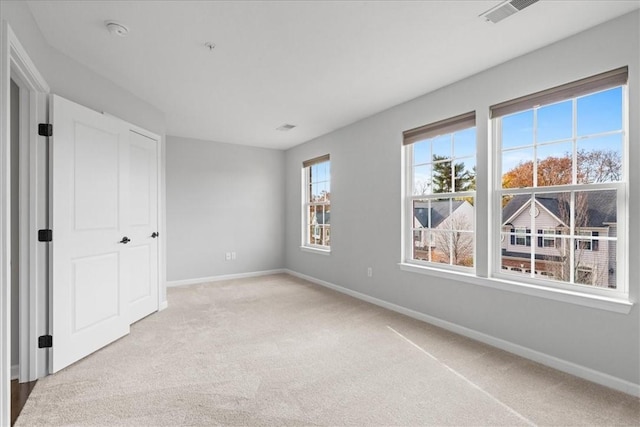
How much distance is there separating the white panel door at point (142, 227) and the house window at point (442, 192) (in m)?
3.09

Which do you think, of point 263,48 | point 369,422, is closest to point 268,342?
point 369,422

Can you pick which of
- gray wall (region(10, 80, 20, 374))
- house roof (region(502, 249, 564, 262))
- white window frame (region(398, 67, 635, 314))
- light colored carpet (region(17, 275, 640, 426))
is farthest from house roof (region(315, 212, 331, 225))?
gray wall (region(10, 80, 20, 374))

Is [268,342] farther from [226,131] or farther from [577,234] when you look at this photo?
[226,131]

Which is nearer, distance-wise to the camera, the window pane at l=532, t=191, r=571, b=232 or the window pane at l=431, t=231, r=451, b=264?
the window pane at l=532, t=191, r=571, b=232

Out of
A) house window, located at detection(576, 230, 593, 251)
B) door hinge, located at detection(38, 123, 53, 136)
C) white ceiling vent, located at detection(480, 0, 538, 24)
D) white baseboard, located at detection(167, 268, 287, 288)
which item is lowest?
white baseboard, located at detection(167, 268, 287, 288)

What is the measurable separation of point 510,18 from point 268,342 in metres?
3.25

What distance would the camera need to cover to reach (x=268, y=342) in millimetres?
3098

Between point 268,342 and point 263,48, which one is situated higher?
point 263,48

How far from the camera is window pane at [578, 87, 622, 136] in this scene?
237 cm

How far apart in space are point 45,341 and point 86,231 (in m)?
0.88

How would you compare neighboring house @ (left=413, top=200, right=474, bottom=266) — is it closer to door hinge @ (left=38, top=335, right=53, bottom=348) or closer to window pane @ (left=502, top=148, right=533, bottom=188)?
window pane @ (left=502, top=148, right=533, bottom=188)

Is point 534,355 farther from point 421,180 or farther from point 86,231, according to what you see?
point 86,231

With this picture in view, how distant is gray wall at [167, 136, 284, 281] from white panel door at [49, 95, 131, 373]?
2254 mm

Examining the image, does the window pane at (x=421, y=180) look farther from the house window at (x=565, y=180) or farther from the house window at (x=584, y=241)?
the house window at (x=584, y=241)
